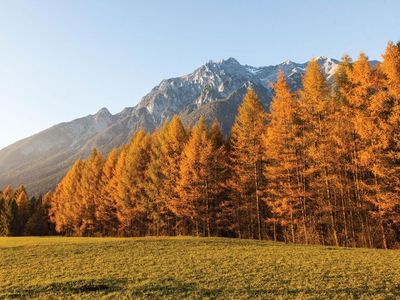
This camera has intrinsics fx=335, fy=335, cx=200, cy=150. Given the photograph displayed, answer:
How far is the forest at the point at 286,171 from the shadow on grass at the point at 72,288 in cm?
1853

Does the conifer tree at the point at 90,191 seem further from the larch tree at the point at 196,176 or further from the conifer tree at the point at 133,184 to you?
the larch tree at the point at 196,176

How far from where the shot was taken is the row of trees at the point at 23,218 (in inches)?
2862

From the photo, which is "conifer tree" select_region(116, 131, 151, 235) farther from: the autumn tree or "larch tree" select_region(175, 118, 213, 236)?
"larch tree" select_region(175, 118, 213, 236)

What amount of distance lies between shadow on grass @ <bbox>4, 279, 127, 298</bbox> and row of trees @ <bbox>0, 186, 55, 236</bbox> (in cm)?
6864

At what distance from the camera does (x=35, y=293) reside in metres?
11.7

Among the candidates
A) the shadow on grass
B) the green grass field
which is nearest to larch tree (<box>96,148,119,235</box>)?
the green grass field

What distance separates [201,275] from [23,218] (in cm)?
7461

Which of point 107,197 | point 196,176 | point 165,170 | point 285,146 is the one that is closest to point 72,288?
point 285,146

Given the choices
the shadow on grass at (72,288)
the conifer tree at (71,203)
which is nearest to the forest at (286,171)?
the conifer tree at (71,203)

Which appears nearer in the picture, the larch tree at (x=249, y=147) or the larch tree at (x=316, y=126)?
the larch tree at (x=316, y=126)

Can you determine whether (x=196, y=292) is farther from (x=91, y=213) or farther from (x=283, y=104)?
(x=91, y=213)

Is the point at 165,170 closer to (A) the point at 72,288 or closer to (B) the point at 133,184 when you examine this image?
(B) the point at 133,184

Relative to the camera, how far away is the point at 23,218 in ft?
249

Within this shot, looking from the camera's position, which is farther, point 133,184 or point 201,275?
point 133,184
